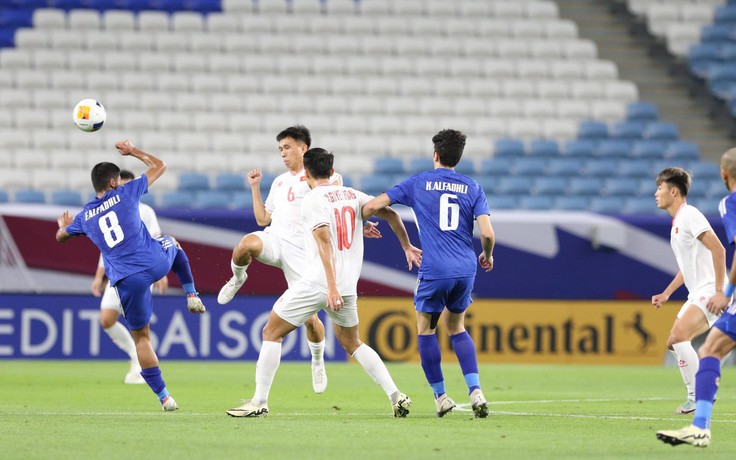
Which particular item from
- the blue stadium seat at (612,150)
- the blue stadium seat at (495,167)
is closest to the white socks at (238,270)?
the blue stadium seat at (495,167)

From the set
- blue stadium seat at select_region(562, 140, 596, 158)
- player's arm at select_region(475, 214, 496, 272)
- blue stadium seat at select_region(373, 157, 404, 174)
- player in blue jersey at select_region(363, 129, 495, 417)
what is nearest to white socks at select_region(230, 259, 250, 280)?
player in blue jersey at select_region(363, 129, 495, 417)

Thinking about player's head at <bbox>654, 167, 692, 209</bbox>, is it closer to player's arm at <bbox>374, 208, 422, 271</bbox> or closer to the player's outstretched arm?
player's arm at <bbox>374, 208, 422, 271</bbox>

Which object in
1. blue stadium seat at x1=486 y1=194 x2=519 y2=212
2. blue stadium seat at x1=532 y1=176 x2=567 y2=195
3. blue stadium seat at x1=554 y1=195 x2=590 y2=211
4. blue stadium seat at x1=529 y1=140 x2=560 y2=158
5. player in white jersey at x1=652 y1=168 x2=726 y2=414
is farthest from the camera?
blue stadium seat at x1=529 y1=140 x2=560 y2=158

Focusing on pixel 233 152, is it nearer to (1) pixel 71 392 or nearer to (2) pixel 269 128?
(2) pixel 269 128

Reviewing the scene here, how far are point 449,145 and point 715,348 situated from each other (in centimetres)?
276

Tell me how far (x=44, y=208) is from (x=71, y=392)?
5.59m

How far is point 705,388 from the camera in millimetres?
7168

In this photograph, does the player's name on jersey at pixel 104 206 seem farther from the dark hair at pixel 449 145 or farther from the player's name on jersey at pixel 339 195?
the dark hair at pixel 449 145

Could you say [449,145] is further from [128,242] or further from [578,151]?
[578,151]

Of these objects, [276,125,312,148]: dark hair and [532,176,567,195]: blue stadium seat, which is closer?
[276,125,312,148]: dark hair

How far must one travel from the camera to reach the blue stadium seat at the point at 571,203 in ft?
68.5

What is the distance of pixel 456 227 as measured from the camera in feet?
30.2

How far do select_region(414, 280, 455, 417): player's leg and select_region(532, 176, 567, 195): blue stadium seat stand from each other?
1213cm

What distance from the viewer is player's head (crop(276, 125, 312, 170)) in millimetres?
10422
